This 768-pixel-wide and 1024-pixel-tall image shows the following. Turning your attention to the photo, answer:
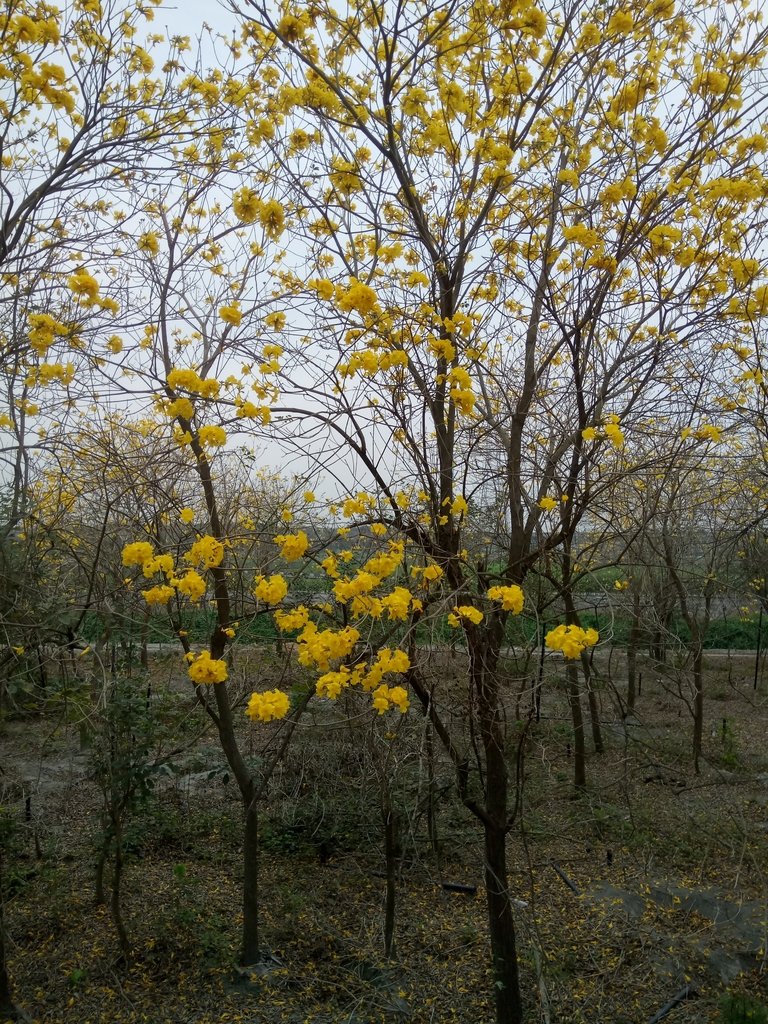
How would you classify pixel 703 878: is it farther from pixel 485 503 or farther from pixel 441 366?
pixel 441 366

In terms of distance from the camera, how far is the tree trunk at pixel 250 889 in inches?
134

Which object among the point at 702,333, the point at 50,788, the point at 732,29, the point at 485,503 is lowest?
the point at 50,788

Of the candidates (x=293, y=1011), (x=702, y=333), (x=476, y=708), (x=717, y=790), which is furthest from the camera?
(x=717, y=790)

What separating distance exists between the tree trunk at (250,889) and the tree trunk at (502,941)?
1.10 meters

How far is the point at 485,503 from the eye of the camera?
4.59 meters

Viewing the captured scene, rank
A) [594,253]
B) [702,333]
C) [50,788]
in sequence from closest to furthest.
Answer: [594,253] < [702,333] < [50,788]

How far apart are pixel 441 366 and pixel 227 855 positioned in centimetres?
344

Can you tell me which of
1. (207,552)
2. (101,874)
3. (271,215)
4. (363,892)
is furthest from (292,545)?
(363,892)

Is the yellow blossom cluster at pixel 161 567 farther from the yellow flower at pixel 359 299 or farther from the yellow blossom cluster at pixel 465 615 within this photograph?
the yellow flower at pixel 359 299

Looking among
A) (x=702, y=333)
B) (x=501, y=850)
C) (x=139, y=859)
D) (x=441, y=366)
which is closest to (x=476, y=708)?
(x=501, y=850)

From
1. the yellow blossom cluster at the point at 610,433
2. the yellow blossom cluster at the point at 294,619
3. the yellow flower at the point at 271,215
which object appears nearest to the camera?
the yellow blossom cluster at the point at 294,619

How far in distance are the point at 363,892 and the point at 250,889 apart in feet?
3.97

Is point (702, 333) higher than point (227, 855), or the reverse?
point (702, 333)

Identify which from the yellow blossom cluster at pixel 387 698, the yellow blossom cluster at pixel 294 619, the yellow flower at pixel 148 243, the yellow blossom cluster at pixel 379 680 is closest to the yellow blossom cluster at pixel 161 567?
the yellow blossom cluster at pixel 294 619
